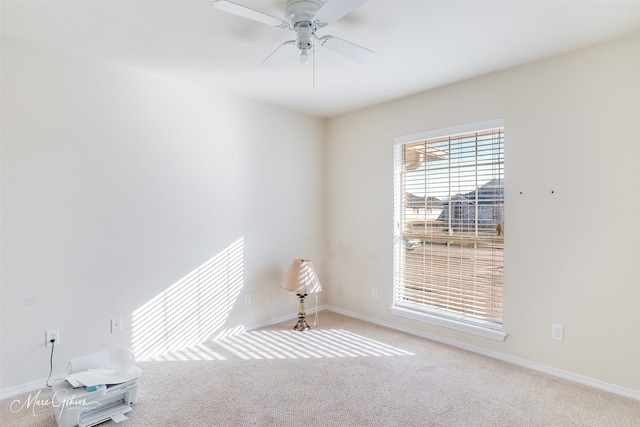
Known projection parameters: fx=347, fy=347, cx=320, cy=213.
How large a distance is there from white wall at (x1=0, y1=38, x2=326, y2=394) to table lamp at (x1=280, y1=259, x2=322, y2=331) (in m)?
0.30

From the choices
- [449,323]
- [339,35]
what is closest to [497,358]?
[449,323]

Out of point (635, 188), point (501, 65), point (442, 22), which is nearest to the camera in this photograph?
point (442, 22)

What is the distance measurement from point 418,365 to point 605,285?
1.45 metres

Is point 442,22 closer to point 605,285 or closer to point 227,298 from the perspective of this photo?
point 605,285

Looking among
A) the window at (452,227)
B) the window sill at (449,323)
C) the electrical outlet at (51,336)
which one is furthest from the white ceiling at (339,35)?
the window sill at (449,323)

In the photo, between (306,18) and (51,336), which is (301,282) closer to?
(51,336)

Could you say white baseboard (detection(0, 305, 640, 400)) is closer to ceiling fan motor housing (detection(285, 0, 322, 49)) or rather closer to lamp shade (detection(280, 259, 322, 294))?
lamp shade (detection(280, 259, 322, 294))

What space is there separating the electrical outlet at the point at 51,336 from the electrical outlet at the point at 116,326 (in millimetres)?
345

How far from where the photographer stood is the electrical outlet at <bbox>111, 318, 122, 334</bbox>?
2.75m

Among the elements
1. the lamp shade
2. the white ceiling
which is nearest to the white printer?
the lamp shade

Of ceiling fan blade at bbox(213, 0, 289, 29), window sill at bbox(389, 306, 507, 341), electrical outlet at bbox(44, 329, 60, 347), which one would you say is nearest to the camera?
ceiling fan blade at bbox(213, 0, 289, 29)

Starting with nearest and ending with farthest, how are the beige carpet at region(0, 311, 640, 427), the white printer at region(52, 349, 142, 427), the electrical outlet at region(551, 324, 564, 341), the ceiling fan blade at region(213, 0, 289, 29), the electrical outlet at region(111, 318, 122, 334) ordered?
the ceiling fan blade at region(213, 0, 289, 29) < the white printer at region(52, 349, 142, 427) < the beige carpet at region(0, 311, 640, 427) < the electrical outlet at region(551, 324, 564, 341) < the electrical outlet at region(111, 318, 122, 334)

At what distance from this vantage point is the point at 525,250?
2.78m

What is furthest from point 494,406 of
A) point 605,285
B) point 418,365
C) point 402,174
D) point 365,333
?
point 402,174
